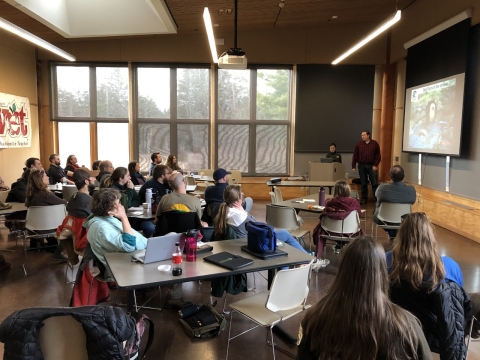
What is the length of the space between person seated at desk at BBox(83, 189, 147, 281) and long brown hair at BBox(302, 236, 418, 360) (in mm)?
1900

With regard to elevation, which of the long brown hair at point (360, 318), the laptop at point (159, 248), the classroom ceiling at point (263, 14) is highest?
the classroom ceiling at point (263, 14)

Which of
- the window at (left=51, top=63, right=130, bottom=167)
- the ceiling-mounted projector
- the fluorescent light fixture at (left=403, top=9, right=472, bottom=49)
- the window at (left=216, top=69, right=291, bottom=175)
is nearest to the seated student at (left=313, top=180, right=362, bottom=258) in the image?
the ceiling-mounted projector

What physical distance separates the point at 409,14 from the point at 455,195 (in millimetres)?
4610

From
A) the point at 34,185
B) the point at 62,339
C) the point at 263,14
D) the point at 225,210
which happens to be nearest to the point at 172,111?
the point at 263,14

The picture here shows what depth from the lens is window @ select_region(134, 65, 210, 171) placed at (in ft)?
33.4

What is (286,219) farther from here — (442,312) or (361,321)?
(361,321)

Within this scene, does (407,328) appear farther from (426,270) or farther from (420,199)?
(420,199)

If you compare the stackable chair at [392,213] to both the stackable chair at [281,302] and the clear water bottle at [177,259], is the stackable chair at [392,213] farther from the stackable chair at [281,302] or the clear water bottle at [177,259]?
the clear water bottle at [177,259]

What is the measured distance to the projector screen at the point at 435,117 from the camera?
685 centimetres

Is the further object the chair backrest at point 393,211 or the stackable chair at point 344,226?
the chair backrest at point 393,211

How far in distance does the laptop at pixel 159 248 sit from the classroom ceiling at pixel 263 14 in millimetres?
5492

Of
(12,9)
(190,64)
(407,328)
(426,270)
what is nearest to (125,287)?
(407,328)

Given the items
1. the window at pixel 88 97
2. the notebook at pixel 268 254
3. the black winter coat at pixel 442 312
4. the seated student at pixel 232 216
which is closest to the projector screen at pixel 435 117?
the seated student at pixel 232 216

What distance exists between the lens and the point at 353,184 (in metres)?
10.2
